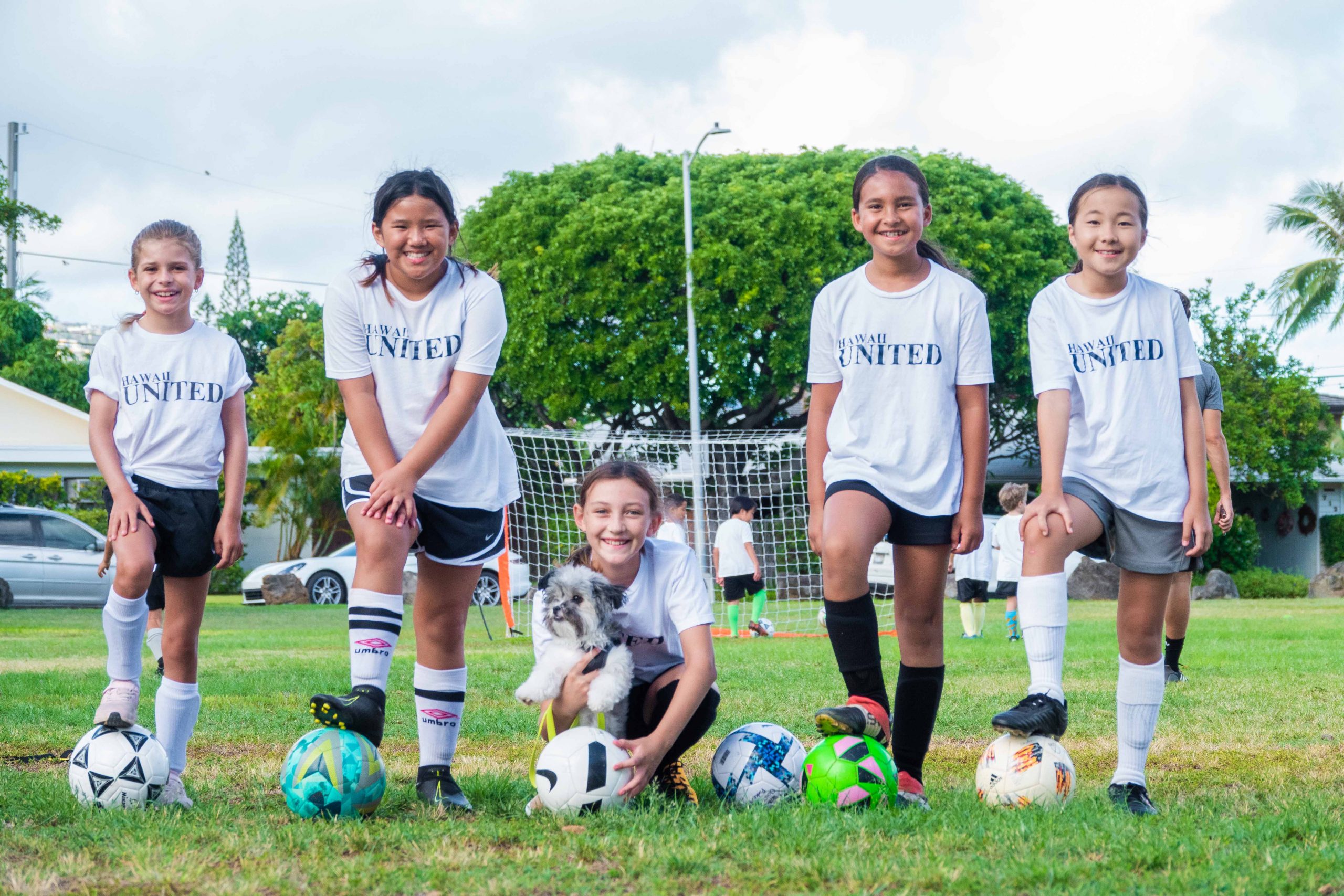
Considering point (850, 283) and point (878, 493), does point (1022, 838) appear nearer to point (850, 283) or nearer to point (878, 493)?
point (878, 493)

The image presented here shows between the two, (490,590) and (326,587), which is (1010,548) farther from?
(326,587)

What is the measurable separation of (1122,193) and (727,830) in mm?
2512

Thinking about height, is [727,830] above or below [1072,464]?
below

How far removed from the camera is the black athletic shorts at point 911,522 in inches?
173

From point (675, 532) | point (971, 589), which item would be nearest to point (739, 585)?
point (675, 532)

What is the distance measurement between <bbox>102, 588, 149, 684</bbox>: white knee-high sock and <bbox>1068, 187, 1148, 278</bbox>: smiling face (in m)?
3.57

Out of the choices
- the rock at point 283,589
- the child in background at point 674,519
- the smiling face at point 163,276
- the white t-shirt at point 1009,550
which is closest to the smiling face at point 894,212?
the smiling face at point 163,276

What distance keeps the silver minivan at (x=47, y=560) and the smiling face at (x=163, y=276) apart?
18386 millimetres

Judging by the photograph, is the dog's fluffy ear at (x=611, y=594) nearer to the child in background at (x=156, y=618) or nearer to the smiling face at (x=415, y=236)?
the smiling face at (x=415, y=236)

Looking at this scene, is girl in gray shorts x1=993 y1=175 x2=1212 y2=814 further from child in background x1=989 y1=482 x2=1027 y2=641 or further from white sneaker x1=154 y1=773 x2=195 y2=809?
child in background x1=989 y1=482 x2=1027 y2=641

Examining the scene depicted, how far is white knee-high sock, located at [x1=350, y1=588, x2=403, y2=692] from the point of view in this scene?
13.5 feet

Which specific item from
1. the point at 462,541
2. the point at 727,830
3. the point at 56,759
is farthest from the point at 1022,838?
the point at 56,759

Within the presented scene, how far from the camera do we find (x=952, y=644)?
519 inches

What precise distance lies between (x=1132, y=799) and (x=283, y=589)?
943 inches
